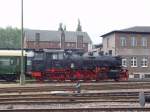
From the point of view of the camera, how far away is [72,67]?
3119cm

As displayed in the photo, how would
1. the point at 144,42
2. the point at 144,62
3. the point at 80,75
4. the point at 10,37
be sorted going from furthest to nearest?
the point at 10,37 → the point at 144,42 → the point at 144,62 → the point at 80,75

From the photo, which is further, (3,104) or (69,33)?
(69,33)

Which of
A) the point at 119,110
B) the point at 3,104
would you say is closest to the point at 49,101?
the point at 3,104

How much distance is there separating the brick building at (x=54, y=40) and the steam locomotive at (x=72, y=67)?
52.0 m

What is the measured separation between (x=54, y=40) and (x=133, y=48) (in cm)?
3613

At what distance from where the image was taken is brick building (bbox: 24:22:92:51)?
279 ft

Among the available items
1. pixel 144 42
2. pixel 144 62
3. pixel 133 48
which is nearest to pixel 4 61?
pixel 133 48

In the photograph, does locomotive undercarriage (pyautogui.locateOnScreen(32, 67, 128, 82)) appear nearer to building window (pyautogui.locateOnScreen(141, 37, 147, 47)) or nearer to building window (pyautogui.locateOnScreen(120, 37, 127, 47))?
building window (pyautogui.locateOnScreen(120, 37, 127, 47))

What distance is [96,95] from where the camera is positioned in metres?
17.2

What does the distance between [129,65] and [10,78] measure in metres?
27.8

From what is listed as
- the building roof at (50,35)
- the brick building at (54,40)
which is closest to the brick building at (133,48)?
the brick building at (54,40)

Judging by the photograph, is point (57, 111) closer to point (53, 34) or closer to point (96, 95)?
point (96, 95)

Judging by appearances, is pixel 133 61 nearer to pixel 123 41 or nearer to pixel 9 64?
pixel 123 41

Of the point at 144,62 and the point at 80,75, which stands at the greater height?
the point at 144,62
